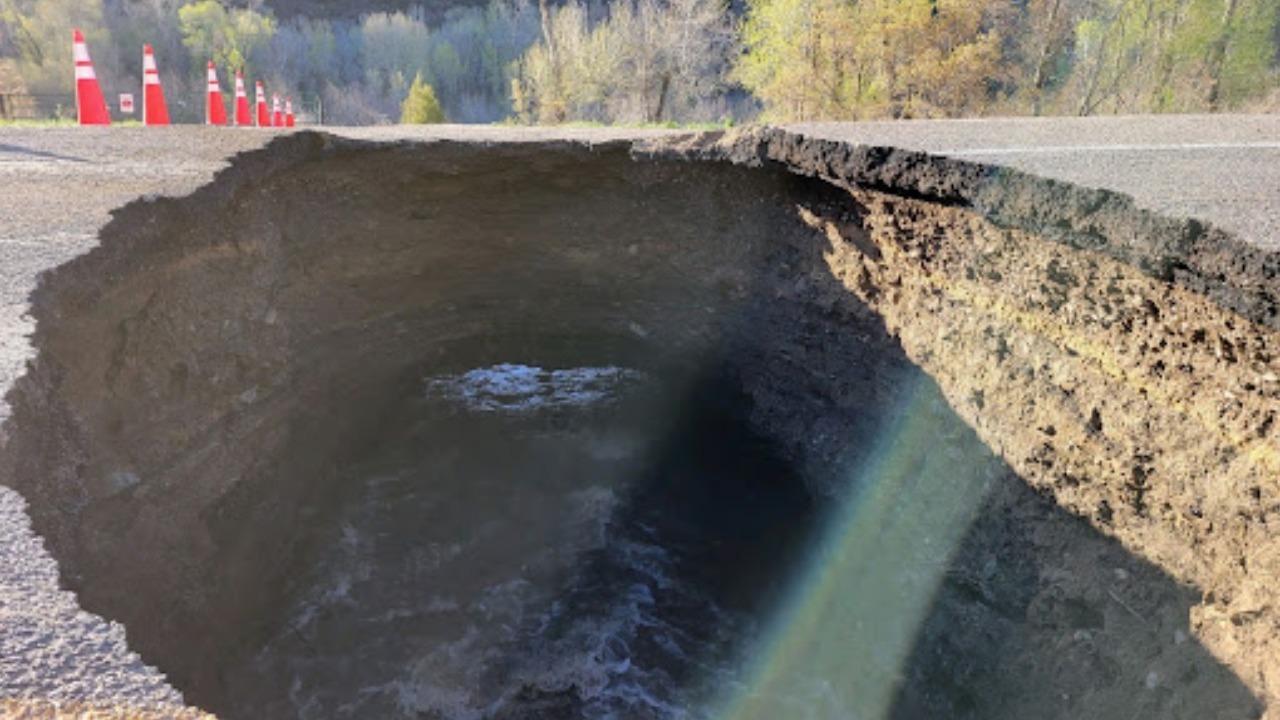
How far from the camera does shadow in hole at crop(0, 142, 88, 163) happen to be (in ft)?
14.5

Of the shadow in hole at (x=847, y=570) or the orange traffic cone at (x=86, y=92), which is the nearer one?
the shadow in hole at (x=847, y=570)

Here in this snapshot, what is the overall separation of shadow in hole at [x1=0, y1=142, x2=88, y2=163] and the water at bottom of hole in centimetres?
291

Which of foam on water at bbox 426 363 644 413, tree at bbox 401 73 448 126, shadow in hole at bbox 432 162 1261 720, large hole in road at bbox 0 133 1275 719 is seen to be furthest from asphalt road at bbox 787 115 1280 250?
tree at bbox 401 73 448 126

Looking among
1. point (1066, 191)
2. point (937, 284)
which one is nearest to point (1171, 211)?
point (1066, 191)

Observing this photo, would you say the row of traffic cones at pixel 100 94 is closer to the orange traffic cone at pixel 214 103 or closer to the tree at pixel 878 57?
the orange traffic cone at pixel 214 103

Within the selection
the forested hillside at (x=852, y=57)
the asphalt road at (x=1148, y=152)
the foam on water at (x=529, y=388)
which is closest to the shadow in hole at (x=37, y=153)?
the foam on water at (x=529, y=388)

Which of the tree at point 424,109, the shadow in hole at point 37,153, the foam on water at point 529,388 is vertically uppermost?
the tree at point 424,109

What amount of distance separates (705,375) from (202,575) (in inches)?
168

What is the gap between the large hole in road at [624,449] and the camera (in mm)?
3100

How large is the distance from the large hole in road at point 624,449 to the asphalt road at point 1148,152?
32cm

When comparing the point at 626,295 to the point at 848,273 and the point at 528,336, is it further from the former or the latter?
the point at 848,273

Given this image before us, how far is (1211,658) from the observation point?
2746mm

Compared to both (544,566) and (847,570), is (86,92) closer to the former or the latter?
(544,566)

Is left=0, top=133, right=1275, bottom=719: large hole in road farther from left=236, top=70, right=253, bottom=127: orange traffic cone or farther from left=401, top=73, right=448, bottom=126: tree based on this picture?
left=401, top=73, right=448, bottom=126: tree
